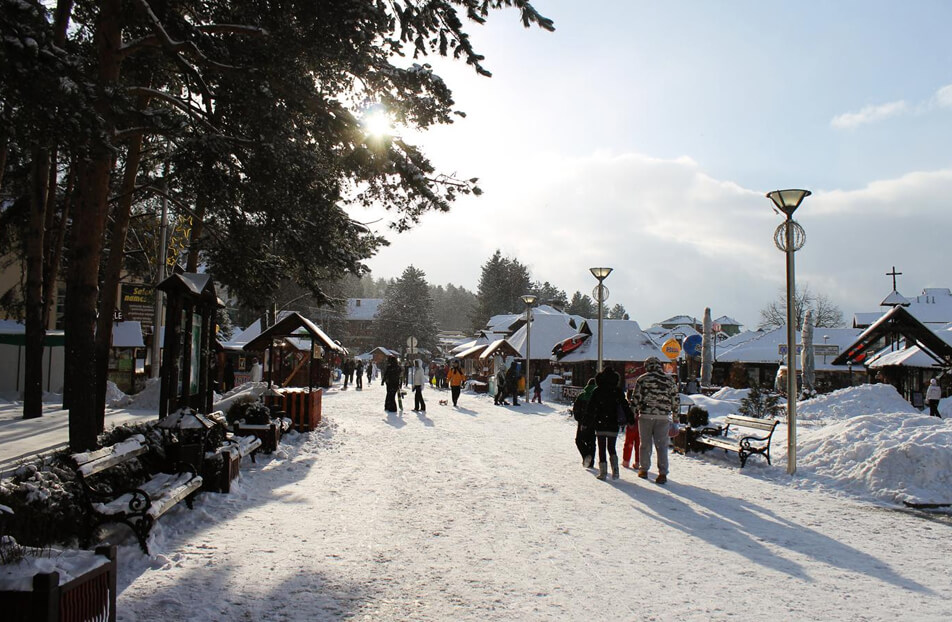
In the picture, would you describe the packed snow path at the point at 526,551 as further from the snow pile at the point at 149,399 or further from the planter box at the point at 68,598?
the snow pile at the point at 149,399

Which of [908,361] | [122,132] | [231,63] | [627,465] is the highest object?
[231,63]

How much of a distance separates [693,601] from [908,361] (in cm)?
2512

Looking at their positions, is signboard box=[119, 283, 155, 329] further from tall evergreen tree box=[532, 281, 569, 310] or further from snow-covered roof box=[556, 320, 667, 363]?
tall evergreen tree box=[532, 281, 569, 310]

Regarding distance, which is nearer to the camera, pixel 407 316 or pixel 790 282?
pixel 790 282

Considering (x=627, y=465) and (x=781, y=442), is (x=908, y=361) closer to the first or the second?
(x=781, y=442)

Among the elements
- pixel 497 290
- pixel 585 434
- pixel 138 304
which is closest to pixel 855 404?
pixel 585 434

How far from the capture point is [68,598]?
3.22m

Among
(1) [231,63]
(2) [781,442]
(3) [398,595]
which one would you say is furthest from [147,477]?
(2) [781,442]

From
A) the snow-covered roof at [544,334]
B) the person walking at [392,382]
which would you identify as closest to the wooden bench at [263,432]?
the person walking at [392,382]

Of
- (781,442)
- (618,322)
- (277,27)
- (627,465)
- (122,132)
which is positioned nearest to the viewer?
(122,132)

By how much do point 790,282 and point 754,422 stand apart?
2.68 meters

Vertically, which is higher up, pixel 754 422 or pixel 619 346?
pixel 619 346

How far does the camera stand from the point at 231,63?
9930 mm

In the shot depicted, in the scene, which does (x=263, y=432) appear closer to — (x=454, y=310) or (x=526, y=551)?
(x=526, y=551)
